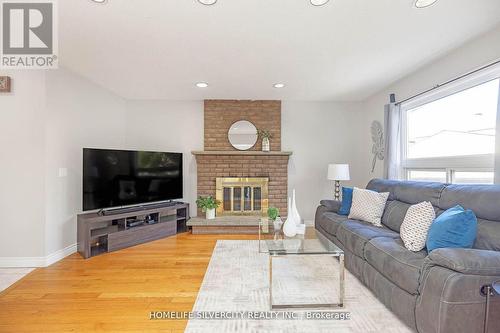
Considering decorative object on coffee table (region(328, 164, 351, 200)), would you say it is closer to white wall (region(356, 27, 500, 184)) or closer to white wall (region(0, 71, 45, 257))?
white wall (region(356, 27, 500, 184))

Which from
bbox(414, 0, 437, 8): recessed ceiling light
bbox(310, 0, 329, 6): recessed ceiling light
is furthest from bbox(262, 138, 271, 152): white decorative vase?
bbox(414, 0, 437, 8): recessed ceiling light

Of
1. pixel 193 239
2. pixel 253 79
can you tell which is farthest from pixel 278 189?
pixel 253 79

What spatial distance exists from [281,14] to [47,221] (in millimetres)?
3487

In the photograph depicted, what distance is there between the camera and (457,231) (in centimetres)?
187

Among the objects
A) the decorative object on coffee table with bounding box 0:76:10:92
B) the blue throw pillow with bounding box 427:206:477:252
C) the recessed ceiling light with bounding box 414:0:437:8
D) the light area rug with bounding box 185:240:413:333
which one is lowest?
the light area rug with bounding box 185:240:413:333

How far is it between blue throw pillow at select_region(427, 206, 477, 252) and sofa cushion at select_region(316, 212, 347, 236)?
135 centimetres

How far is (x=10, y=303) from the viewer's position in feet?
7.47

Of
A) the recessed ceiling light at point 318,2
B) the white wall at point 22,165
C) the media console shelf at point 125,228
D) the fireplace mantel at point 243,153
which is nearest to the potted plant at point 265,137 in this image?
the fireplace mantel at point 243,153

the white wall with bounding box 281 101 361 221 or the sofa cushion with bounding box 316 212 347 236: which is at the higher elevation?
the white wall with bounding box 281 101 361 221

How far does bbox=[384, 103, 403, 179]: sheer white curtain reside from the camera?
3.93m

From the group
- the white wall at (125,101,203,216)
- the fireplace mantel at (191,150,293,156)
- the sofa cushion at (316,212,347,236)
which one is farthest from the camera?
the white wall at (125,101,203,216)

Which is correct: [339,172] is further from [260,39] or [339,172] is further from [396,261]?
[260,39]

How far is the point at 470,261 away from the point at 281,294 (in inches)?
56.7

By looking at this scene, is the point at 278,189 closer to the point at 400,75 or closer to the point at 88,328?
the point at 400,75
